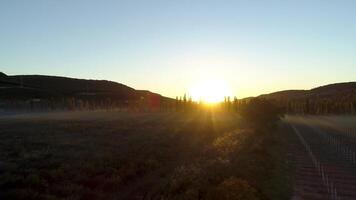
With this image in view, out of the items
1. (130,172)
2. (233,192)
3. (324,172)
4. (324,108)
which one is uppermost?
(324,108)

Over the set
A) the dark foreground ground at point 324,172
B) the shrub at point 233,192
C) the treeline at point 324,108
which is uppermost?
the treeline at point 324,108

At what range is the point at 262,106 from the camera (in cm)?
7419

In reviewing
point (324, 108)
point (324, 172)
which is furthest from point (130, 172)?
point (324, 108)

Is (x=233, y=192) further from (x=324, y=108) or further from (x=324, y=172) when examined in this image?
(x=324, y=108)

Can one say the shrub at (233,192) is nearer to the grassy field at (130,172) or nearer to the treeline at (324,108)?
the grassy field at (130,172)

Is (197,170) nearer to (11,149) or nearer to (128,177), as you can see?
(128,177)

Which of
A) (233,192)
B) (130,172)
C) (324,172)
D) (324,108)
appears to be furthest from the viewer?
(324,108)

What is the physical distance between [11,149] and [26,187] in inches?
541

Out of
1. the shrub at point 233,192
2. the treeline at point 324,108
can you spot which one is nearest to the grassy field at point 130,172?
the shrub at point 233,192

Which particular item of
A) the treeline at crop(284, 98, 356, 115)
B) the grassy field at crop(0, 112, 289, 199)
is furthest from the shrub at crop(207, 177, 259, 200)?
the treeline at crop(284, 98, 356, 115)

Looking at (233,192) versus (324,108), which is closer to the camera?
(233,192)

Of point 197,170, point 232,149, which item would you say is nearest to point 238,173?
point 197,170

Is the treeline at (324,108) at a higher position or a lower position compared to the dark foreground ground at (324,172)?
higher

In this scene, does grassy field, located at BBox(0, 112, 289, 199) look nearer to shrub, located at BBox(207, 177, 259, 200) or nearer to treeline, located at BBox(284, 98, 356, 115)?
shrub, located at BBox(207, 177, 259, 200)
